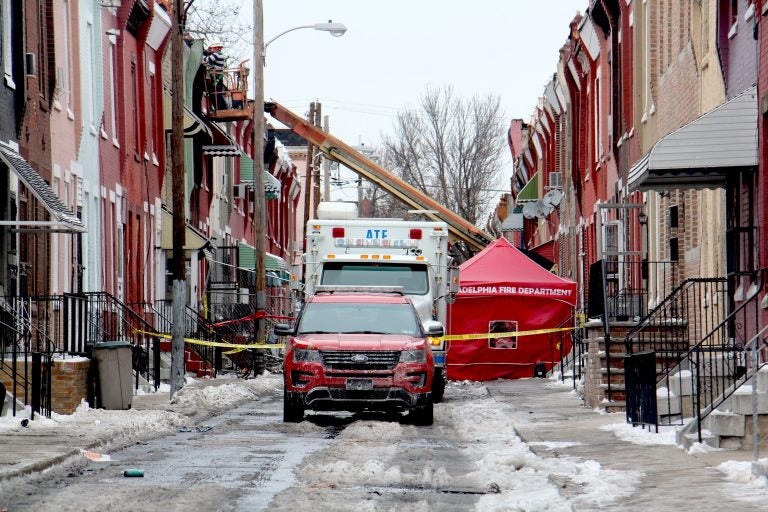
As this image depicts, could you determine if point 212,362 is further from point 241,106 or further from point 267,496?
point 267,496

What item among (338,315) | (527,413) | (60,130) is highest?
(60,130)

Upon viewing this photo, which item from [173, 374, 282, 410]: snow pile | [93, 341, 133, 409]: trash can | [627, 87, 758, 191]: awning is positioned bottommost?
[173, 374, 282, 410]: snow pile

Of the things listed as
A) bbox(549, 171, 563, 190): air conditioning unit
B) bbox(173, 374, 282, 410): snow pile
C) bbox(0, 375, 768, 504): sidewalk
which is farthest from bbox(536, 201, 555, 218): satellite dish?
bbox(0, 375, 768, 504): sidewalk

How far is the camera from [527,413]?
Result: 23.8 m

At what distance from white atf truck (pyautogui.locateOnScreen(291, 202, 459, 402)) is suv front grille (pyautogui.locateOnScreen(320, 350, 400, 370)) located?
22.3ft

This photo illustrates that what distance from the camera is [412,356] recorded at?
22.2 m

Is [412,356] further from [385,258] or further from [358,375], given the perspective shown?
[385,258]

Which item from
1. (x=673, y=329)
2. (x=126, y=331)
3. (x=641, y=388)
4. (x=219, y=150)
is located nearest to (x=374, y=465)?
(x=641, y=388)

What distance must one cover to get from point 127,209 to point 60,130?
6.99m

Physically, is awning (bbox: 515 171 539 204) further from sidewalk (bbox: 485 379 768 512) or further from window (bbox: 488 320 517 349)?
sidewalk (bbox: 485 379 768 512)

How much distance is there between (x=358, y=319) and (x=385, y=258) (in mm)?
5923

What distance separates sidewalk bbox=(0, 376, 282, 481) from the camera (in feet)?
49.9

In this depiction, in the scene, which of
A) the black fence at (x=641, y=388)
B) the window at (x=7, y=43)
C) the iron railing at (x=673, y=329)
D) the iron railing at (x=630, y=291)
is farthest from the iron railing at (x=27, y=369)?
the iron railing at (x=673, y=329)

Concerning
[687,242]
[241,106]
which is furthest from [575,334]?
[241,106]
